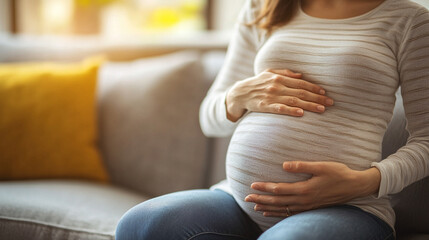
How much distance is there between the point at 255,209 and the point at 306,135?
0.19m

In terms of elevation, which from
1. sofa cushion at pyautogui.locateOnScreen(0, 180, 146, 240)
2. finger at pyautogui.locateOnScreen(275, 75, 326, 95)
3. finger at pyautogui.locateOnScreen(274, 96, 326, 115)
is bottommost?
sofa cushion at pyautogui.locateOnScreen(0, 180, 146, 240)

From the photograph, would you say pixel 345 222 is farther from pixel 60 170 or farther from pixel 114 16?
pixel 114 16

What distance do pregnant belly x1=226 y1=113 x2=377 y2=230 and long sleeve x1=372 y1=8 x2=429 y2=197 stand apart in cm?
6

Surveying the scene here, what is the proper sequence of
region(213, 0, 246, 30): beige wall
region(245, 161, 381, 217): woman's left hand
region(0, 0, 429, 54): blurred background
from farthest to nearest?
region(0, 0, 429, 54): blurred background
region(213, 0, 246, 30): beige wall
region(245, 161, 381, 217): woman's left hand

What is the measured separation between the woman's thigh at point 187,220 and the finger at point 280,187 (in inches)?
4.3

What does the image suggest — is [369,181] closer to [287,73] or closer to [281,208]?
[281,208]

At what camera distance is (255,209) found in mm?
931

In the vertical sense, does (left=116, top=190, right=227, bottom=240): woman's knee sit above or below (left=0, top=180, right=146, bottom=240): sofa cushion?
above

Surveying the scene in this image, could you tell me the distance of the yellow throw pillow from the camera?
4.86 feet

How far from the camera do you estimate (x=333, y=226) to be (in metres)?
0.78

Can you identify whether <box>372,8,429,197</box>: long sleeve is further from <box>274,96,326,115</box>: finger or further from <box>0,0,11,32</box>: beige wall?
<box>0,0,11,32</box>: beige wall

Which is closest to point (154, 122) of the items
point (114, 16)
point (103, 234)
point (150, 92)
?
point (150, 92)

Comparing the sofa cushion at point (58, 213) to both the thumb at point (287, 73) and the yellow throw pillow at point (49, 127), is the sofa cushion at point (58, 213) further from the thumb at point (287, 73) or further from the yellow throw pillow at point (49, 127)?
the thumb at point (287, 73)

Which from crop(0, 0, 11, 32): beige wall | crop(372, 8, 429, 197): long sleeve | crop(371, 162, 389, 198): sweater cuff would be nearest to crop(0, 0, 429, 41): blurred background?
crop(0, 0, 11, 32): beige wall
